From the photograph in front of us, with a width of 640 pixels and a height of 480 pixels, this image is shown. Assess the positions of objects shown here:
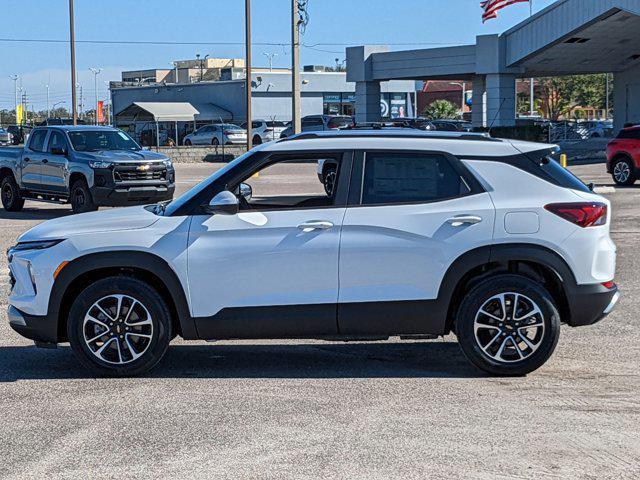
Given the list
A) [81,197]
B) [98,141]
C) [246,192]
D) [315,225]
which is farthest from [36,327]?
[98,141]

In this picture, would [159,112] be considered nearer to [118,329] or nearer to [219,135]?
[219,135]

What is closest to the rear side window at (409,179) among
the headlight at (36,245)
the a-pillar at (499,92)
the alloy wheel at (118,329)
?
the alloy wheel at (118,329)

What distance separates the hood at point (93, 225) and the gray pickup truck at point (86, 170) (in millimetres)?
12807

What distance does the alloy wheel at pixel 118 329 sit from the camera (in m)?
7.61

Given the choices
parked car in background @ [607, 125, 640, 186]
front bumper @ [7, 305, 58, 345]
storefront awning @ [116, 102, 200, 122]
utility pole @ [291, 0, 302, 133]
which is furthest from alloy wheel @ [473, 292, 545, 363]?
storefront awning @ [116, 102, 200, 122]

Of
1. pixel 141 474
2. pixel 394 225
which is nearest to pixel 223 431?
pixel 141 474

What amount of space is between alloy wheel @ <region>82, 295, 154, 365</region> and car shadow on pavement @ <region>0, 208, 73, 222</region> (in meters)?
14.2

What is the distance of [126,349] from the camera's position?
7684mm

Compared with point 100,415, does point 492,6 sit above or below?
above

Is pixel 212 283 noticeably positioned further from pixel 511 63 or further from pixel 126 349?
pixel 511 63

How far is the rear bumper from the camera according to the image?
757 cm

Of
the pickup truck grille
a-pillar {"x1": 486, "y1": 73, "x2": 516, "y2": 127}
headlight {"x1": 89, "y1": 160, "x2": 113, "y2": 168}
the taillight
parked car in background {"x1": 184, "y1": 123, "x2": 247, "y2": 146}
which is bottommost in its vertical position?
the taillight

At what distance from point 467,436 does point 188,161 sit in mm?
44947

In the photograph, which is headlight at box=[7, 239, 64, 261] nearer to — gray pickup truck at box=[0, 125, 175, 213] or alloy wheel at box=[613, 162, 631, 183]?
gray pickup truck at box=[0, 125, 175, 213]
